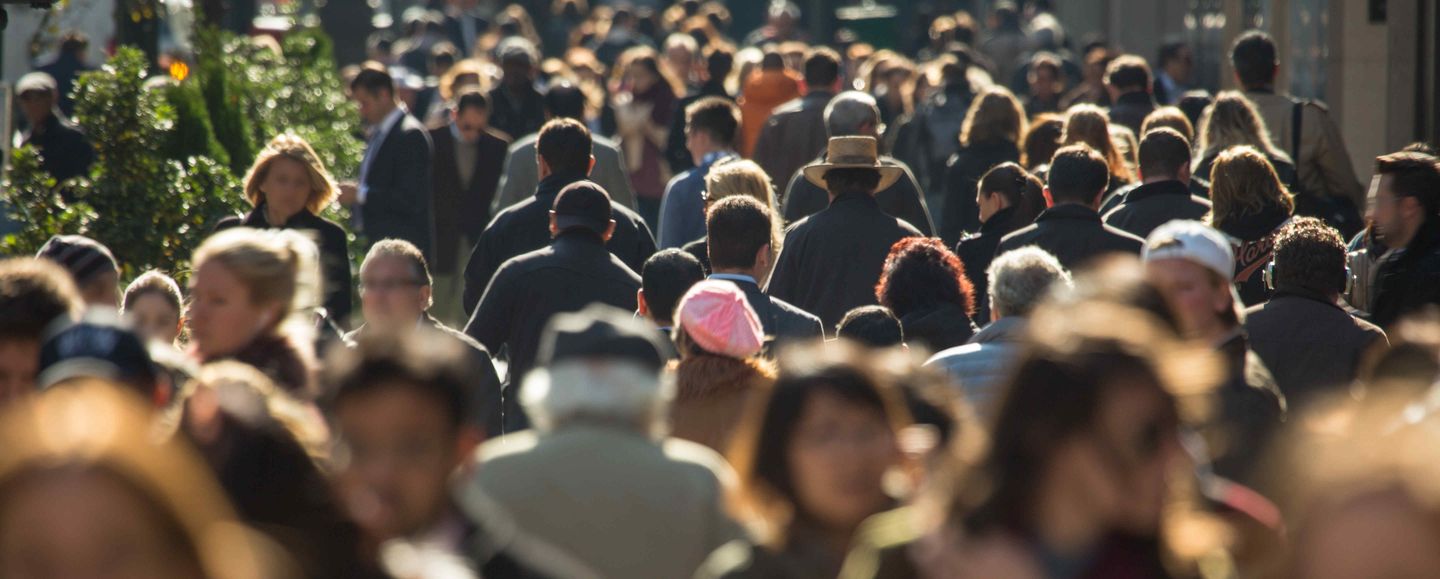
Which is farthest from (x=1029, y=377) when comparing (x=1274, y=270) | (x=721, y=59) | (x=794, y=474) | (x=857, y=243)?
(x=721, y=59)

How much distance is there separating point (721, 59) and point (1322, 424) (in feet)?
41.4

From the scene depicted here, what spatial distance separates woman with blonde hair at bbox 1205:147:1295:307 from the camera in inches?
359

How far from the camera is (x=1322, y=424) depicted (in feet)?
11.8

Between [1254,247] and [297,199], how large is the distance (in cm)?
404

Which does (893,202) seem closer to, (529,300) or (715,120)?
(715,120)

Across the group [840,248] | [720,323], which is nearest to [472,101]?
[840,248]

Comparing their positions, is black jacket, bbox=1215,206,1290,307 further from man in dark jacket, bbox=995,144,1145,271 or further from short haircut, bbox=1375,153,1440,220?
short haircut, bbox=1375,153,1440,220

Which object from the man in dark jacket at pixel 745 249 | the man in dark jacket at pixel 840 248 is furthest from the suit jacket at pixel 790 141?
the man in dark jacket at pixel 745 249

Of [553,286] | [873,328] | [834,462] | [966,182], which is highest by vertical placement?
[834,462]

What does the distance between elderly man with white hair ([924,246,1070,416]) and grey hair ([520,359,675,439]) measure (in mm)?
2088

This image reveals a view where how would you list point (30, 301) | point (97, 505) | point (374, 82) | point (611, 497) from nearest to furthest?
point (97, 505)
point (611, 497)
point (30, 301)
point (374, 82)

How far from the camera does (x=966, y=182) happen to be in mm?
11961

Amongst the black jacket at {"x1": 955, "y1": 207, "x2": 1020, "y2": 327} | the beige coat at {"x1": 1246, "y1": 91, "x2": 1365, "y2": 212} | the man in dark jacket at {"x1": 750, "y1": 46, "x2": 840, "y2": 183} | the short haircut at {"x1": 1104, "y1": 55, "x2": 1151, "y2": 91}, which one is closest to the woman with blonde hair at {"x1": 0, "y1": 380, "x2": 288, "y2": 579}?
the black jacket at {"x1": 955, "y1": 207, "x2": 1020, "y2": 327}

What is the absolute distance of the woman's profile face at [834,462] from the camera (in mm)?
4074
